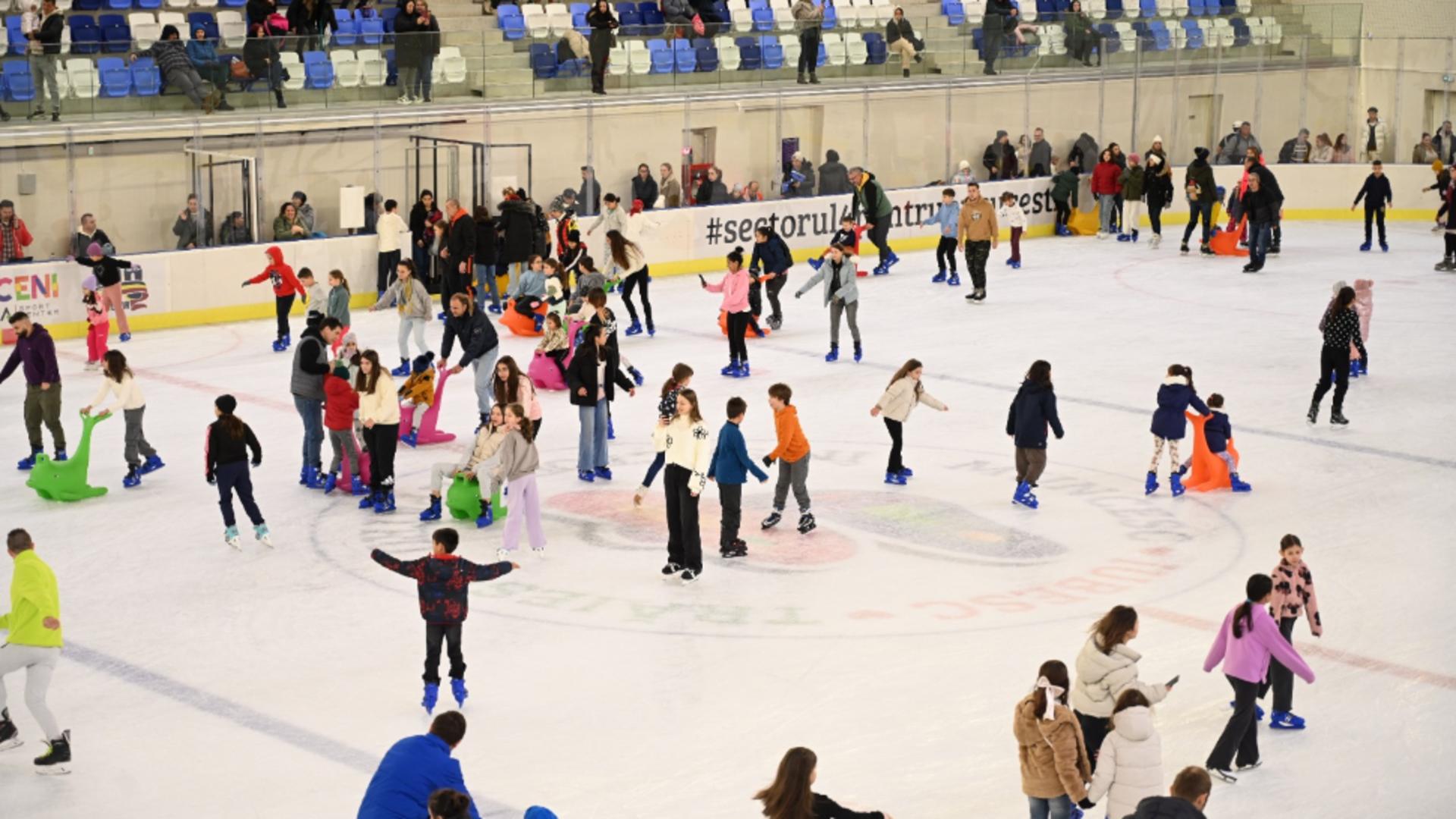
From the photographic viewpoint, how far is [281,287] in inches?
875

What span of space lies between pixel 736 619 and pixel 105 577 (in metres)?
4.55

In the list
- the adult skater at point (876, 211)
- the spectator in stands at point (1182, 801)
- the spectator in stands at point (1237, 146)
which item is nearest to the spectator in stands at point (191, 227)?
the adult skater at point (876, 211)

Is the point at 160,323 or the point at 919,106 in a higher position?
the point at 919,106

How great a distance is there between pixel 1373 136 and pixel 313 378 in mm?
25996

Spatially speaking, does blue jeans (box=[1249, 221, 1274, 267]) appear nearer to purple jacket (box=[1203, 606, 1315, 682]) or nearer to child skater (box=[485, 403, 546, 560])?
child skater (box=[485, 403, 546, 560])

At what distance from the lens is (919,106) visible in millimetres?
33219

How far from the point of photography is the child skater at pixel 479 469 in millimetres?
14496

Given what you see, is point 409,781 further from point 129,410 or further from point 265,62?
point 265,62

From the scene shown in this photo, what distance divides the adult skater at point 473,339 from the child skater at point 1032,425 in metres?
4.64

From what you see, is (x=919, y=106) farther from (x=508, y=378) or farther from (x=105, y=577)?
(x=105, y=577)

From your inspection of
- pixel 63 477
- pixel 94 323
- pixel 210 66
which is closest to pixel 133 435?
pixel 63 477

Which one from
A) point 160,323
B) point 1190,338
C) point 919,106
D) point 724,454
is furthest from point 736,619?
point 919,106

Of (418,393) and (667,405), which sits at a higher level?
(667,405)

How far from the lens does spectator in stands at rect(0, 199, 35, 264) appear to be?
75.8ft
